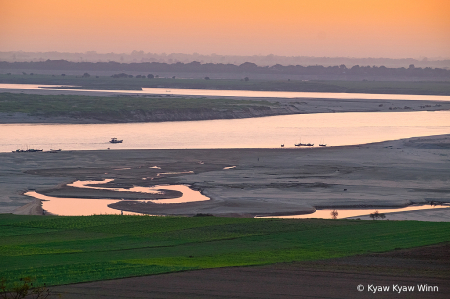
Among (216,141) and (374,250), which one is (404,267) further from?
(216,141)

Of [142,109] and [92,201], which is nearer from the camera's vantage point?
[92,201]

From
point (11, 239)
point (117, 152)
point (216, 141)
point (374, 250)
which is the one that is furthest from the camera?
point (216, 141)

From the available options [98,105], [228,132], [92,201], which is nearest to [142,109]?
[98,105]

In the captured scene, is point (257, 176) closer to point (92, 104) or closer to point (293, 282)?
point (293, 282)

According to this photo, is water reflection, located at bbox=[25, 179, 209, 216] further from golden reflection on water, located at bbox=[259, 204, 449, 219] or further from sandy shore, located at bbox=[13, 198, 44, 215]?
golden reflection on water, located at bbox=[259, 204, 449, 219]

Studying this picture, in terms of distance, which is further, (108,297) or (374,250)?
(374,250)

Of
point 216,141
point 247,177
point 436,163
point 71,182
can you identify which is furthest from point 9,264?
point 216,141
